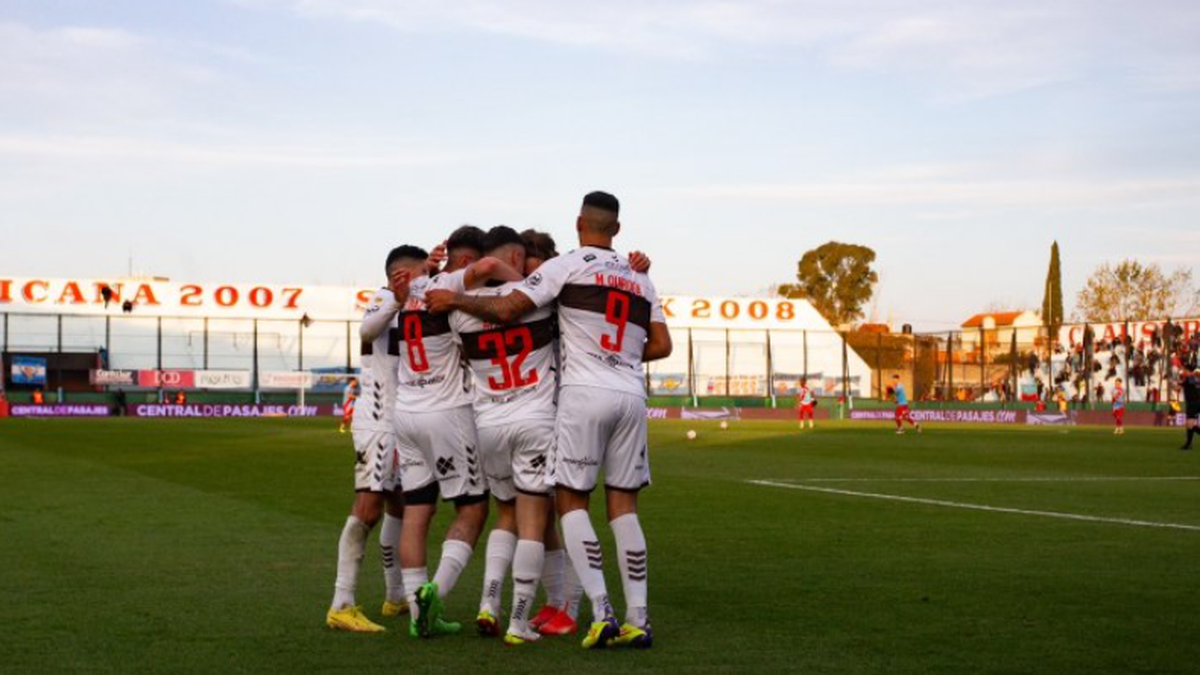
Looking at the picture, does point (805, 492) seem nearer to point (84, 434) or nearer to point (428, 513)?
point (428, 513)

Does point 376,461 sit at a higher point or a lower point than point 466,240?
lower

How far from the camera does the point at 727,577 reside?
981 centimetres

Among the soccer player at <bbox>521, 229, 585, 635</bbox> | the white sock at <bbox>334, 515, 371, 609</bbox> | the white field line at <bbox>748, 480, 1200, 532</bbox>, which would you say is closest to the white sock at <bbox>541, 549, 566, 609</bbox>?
the soccer player at <bbox>521, 229, 585, 635</bbox>

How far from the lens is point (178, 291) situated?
78.9 metres

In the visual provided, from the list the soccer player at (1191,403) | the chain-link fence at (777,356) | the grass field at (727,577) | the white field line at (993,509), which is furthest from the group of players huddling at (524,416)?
the chain-link fence at (777,356)

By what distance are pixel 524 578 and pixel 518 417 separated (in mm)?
817

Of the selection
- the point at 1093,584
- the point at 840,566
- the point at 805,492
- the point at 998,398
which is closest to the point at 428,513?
the point at 840,566

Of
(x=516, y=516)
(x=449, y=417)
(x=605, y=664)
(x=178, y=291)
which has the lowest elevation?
(x=605, y=664)

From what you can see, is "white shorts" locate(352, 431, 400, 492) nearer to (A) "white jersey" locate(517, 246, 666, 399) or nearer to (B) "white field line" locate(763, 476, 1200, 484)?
(A) "white jersey" locate(517, 246, 666, 399)

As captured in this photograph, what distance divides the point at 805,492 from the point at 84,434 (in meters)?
25.9

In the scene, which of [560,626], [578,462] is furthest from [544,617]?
[578,462]

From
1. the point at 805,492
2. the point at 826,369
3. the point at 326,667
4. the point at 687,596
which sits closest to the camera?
the point at 326,667

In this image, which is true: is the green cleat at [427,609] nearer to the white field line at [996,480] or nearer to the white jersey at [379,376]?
the white jersey at [379,376]

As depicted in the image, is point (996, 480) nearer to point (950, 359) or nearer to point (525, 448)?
Result: point (525, 448)
